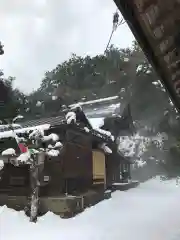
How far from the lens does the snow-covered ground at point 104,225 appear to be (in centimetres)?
746

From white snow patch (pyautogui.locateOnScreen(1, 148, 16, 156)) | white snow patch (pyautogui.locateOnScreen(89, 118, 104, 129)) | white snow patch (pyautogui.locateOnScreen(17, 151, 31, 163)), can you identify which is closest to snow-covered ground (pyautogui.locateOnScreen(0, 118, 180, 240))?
white snow patch (pyautogui.locateOnScreen(17, 151, 31, 163))

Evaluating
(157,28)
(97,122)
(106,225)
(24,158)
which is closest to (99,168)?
(97,122)

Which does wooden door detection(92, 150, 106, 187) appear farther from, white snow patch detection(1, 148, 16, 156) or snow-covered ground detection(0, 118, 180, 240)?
white snow patch detection(1, 148, 16, 156)

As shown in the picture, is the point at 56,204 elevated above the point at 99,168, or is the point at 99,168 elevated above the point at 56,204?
the point at 99,168

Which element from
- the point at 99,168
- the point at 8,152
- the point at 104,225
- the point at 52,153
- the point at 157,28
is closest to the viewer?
the point at 157,28

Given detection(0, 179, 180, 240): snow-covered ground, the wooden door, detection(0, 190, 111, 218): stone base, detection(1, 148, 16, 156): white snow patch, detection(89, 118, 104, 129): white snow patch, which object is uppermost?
detection(89, 118, 104, 129): white snow patch

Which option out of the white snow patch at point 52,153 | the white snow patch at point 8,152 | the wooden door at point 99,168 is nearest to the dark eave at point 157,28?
the white snow patch at point 52,153

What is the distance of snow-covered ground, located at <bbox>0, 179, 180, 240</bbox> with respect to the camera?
7.46 m

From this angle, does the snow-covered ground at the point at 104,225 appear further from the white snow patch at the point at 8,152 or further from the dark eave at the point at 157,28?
the dark eave at the point at 157,28

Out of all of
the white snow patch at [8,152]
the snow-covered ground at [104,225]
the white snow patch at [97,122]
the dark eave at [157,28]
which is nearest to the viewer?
the dark eave at [157,28]

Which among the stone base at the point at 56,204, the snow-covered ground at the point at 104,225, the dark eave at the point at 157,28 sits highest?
the dark eave at the point at 157,28

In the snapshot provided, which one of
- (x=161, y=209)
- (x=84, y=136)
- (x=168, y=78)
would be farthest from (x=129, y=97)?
(x=168, y=78)

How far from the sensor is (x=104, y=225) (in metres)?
8.65

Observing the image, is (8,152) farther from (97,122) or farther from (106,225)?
(97,122)
